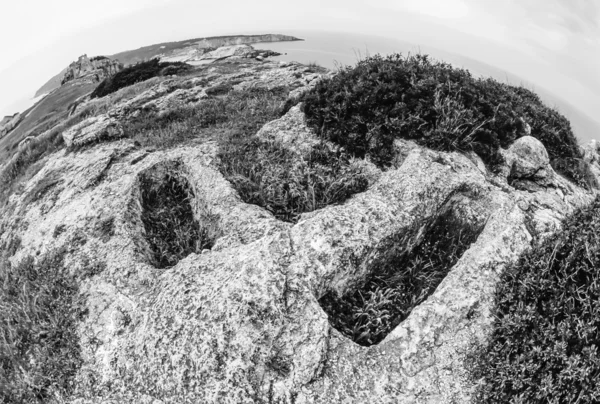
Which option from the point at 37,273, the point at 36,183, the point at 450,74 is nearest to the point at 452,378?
the point at 37,273

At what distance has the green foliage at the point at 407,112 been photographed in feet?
33.3

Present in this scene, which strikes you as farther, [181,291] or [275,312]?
[181,291]

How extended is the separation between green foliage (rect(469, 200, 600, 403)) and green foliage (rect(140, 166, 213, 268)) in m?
6.41

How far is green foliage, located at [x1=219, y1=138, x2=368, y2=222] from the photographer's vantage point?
356 inches

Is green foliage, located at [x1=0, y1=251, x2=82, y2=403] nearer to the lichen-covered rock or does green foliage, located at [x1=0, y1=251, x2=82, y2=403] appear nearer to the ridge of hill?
the lichen-covered rock

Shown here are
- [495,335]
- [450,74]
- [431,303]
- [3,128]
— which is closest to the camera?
[495,335]

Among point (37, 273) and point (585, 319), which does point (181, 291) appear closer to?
point (37, 273)

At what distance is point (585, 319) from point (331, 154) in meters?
6.93

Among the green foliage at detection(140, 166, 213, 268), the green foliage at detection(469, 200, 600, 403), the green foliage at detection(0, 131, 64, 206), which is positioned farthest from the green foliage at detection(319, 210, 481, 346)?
the green foliage at detection(0, 131, 64, 206)

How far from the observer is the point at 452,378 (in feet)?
17.8

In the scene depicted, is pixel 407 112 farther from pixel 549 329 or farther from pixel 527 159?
pixel 549 329

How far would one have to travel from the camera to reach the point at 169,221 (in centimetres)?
984

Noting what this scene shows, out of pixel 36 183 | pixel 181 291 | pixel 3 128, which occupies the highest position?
pixel 181 291

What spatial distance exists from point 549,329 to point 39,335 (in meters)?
9.62
